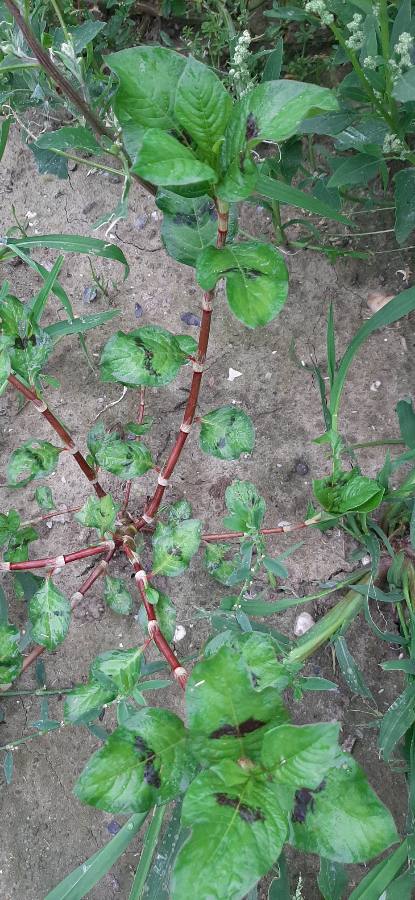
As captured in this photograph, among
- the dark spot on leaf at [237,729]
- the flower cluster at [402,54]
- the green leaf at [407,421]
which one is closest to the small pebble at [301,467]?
the green leaf at [407,421]

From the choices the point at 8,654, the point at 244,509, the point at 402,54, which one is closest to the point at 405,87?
the point at 402,54

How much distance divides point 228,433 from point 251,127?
525mm

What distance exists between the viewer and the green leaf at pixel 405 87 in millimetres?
1101

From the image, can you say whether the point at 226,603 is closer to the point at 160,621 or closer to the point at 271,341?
the point at 160,621

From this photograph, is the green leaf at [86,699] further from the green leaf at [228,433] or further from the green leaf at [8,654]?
the green leaf at [228,433]

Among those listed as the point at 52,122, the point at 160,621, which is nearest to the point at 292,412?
the point at 160,621

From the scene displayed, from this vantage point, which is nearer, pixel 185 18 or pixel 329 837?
pixel 329 837

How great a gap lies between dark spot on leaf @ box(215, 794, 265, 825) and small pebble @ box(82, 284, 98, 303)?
141cm

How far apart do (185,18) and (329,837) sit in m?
2.03

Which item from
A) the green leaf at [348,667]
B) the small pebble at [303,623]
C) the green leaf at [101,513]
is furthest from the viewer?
the small pebble at [303,623]

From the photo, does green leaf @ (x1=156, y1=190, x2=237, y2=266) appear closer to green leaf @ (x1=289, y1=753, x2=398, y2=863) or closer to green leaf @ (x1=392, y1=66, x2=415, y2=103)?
green leaf @ (x1=392, y1=66, x2=415, y2=103)

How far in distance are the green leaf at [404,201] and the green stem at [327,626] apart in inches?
30.0

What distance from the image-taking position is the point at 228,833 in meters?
0.71

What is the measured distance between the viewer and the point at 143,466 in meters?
1.23
